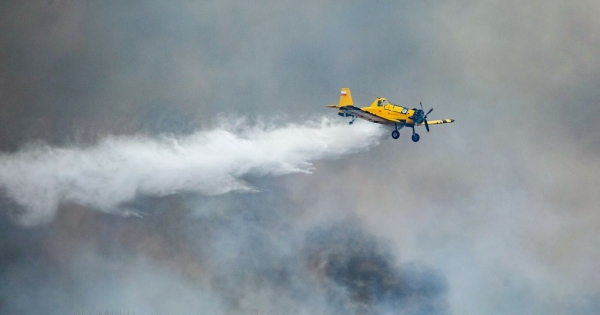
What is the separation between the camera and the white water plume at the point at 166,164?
83938mm

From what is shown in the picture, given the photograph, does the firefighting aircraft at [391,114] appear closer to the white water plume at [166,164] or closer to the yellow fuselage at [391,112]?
the yellow fuselage at [391,112]

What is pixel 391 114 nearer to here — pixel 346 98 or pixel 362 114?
pixel 362 114

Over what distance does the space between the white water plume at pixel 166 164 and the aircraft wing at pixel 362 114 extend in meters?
4.98

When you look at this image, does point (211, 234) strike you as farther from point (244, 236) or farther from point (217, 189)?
point (217, 189)

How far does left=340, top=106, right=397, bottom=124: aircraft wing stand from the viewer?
7606 centimetres

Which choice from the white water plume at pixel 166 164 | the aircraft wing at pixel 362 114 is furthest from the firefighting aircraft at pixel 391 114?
the white water plume at pixel 166 164

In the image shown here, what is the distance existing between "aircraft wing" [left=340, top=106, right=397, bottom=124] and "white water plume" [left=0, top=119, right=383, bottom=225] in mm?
4982

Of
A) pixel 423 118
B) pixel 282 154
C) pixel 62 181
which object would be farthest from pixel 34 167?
pixel 423 118

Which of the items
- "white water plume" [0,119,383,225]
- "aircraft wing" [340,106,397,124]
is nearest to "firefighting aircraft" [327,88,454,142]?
"aircraft wing" [340,106,397,124]

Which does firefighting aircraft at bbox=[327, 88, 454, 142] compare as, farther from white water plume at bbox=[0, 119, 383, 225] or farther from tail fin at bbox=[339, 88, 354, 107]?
white water plume at bbox=[0, 119, 383, 225]

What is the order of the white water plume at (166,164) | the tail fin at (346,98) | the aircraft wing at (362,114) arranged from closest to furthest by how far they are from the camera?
the aircraft wing at (362,114) → the tail fin at (346,98) → the white water plume at (166,164)

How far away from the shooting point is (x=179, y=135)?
87188 mm

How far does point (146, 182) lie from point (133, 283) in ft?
62.5

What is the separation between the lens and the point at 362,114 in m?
77.0
